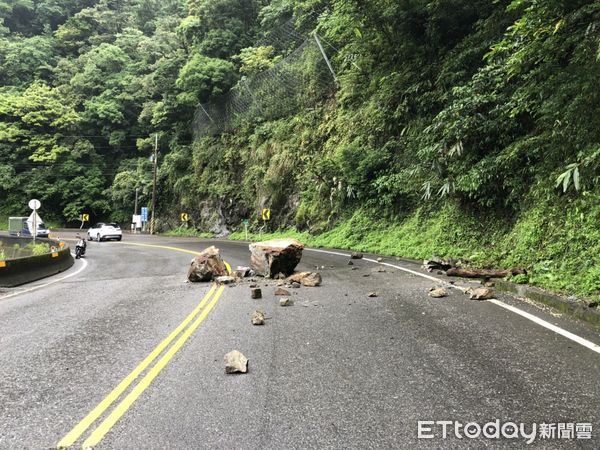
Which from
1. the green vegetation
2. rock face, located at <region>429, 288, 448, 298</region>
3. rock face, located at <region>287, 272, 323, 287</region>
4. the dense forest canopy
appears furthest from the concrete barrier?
the dense forest canopy

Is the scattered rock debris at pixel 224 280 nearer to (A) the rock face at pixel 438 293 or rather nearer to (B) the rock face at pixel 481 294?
(A) the rock face at pixel 438 293

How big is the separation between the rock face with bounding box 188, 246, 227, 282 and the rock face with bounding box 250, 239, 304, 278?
1.06 metres

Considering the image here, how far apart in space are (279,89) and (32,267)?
23.8 metres

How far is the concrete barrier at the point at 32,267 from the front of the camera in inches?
493

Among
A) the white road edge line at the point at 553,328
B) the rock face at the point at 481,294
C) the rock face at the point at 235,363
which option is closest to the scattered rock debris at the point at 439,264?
the rock face at the point at 481,294

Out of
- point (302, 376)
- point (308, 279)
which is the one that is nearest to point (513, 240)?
point (308, 279)

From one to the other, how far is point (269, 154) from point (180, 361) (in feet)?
98.0

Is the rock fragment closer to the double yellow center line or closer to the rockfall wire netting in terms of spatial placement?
the double yellow center line

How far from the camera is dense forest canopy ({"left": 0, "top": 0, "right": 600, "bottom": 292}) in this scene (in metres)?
10.4

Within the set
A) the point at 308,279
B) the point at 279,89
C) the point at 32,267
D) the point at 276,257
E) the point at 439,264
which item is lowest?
the point at 32,267

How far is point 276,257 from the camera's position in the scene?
38.7ft

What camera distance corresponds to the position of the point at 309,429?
3.38 meters

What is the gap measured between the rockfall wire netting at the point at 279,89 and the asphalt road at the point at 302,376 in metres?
24.3

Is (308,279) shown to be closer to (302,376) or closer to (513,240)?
(513,240)
